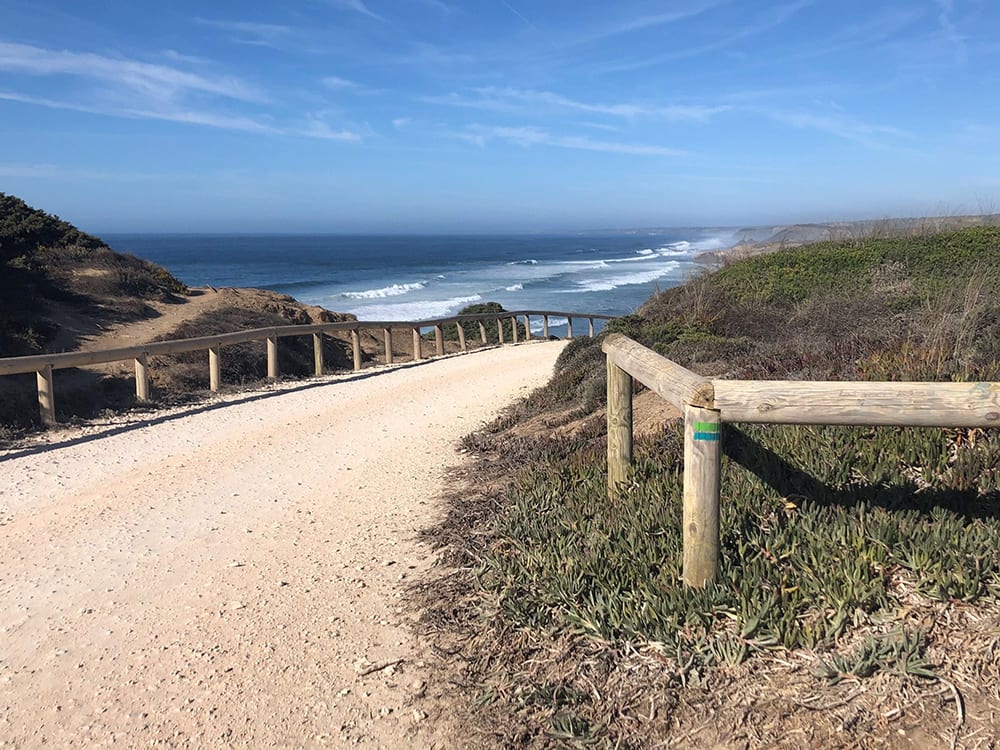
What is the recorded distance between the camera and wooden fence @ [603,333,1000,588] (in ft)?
10.1

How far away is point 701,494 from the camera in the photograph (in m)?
3.38

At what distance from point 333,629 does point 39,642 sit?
1460mm

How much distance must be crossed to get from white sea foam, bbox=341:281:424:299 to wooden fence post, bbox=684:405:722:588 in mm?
48728

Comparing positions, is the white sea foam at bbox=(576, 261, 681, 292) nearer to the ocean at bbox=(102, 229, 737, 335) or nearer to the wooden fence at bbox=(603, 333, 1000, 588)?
the ocean at bbox=(102, 229, 737, 335)

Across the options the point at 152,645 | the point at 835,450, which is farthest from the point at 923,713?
the point at 152,645

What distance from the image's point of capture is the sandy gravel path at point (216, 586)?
322cm

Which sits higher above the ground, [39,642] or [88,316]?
[88,316]

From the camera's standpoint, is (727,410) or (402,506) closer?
(727,410)

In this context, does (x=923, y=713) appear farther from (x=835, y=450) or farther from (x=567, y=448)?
(x=567, y=448)

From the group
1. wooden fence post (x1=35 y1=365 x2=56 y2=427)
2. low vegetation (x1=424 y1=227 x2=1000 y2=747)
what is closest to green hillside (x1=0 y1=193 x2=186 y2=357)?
wooden fence post (x1=35 y1=365 x2=56 y2=427)

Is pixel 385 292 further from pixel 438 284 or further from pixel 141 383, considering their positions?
pixel 141 383

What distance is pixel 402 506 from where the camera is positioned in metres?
5.90

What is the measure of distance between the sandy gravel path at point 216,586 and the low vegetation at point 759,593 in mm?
479

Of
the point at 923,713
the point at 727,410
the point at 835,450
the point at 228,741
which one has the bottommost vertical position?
the point at 228,741
